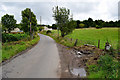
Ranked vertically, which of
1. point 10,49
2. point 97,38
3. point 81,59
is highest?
point 97,38

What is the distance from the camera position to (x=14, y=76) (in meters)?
5.59

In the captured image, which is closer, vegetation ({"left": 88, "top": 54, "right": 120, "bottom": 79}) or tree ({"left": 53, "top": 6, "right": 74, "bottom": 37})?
vegetation ({"left": 88, "top": 54, "right": 120, "bottom": 79})

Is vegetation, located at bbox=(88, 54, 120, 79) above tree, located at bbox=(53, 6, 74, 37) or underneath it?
underneath

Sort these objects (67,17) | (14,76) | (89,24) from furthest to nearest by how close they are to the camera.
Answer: (89,24), (67,17), (14,76)

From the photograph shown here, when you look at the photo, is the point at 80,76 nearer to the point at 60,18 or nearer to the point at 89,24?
the point at 60,18

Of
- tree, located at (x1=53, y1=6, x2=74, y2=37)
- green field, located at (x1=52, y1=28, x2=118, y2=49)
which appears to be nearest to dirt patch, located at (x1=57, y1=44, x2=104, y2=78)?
green field, located at (x1=52, y1=28, x2=118, y2=49)

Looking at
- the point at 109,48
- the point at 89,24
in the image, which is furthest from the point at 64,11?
the point at 89,24

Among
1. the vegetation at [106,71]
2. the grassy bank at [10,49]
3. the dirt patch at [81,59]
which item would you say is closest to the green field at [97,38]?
the dirt patch at [81,59]

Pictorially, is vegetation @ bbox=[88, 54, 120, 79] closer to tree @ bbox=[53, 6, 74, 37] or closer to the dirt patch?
the dirt patch

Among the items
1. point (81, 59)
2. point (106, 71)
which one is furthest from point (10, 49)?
point (106, 71)

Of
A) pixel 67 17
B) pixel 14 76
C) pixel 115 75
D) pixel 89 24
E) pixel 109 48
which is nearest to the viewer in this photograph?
pixel 115 75

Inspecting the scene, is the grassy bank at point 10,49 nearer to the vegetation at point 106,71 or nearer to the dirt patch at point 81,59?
the dirt patch at point 81,59

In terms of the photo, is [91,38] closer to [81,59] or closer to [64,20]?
[64,20]

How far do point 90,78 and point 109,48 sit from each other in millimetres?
6123
